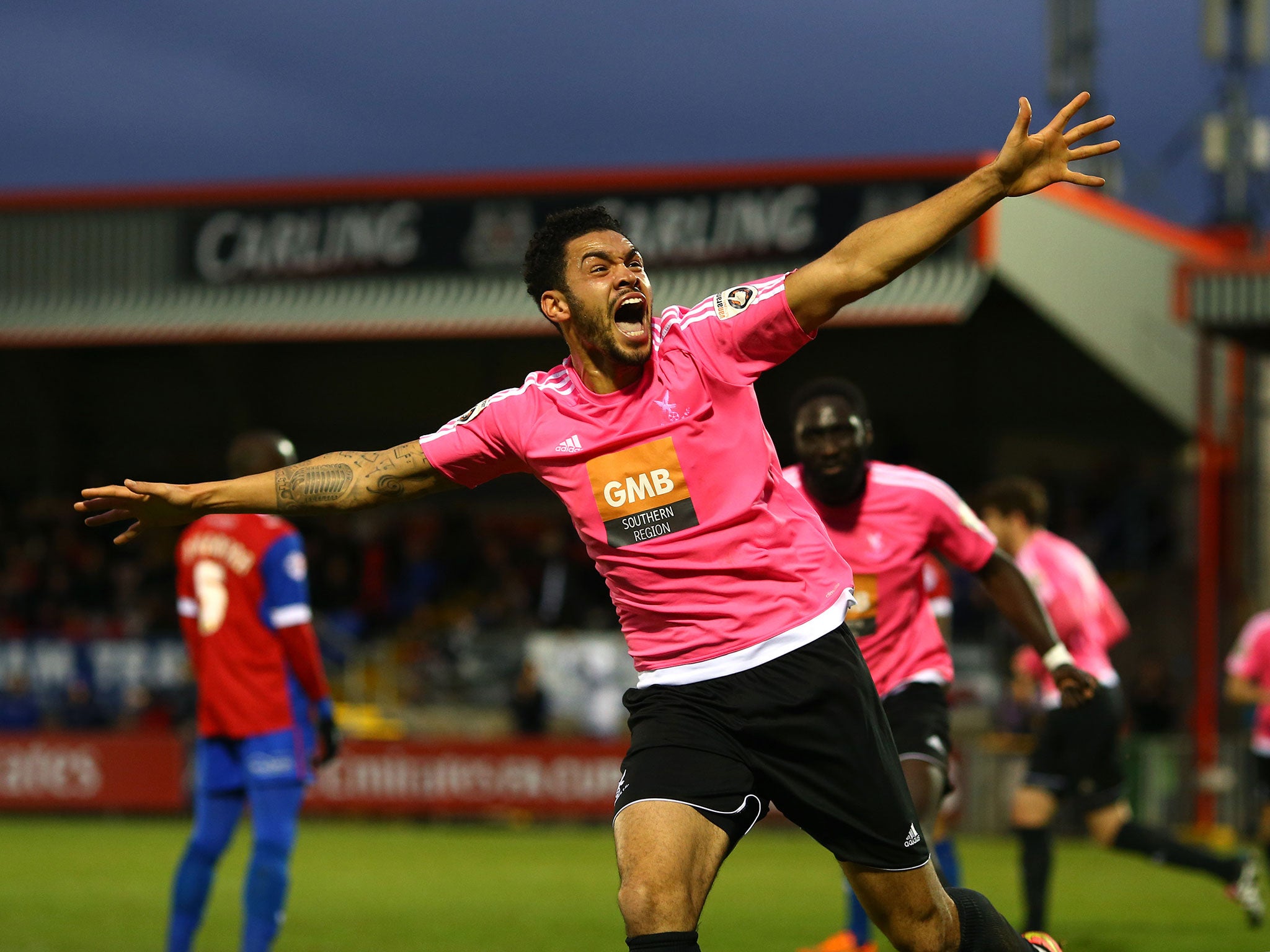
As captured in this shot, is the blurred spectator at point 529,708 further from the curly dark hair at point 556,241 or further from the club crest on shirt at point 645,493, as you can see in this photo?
the club crest on shirt at point 645,493

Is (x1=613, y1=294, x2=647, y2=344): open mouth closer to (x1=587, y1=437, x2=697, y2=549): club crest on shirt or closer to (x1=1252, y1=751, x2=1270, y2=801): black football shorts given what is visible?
(x1=587, y1=437, x2=697, y2=549): club crest on shirt

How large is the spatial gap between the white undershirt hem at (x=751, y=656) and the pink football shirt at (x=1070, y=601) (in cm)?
478

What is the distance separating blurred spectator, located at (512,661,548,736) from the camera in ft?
62.8

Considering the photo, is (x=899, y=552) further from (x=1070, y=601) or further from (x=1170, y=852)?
(x=1170, y=852)

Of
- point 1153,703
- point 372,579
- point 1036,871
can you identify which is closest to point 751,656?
point 1036,871

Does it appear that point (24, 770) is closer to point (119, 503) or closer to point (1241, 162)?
point (119, 503)

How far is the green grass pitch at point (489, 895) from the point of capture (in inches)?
374

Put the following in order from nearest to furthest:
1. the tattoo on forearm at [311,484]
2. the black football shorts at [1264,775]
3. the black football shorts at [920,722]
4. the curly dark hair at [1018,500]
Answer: the tattoo on forearm at [311,484]
the black football shorts at [920,722]
the curly dark hair at [1018,500]
the black football shorts at [1264,775]

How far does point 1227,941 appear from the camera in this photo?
9.47 meters

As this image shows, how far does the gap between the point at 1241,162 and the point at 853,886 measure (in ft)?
72.0

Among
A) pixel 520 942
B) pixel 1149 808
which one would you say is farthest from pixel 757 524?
pixel 1149 808

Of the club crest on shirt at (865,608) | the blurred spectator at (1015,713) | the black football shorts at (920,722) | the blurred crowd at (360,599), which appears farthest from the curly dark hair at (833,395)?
the blurred crowd at (360,599)

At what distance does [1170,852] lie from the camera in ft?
31.7

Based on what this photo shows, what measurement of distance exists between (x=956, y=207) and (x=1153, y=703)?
1567cm
